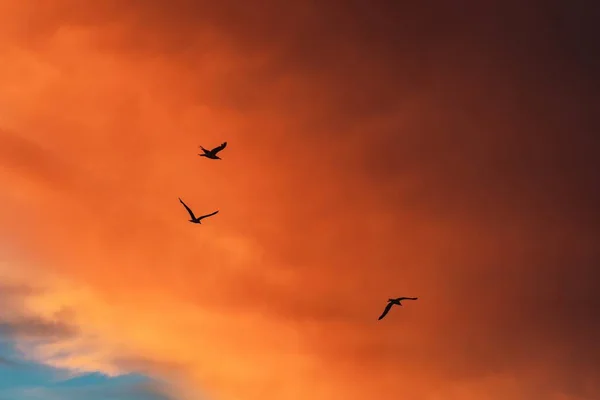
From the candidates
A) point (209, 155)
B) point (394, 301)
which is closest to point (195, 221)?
point (209, 155)

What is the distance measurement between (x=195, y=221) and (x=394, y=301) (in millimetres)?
46598

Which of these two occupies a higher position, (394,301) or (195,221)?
(195,221)

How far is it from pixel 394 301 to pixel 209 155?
51.1m

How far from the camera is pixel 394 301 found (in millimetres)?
121688

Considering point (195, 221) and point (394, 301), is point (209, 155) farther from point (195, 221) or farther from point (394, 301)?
point (394, 301)

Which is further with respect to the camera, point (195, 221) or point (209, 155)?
point (195, 221)

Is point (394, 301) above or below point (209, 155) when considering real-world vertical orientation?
below

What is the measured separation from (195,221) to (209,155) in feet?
65.4

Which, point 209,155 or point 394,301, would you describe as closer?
point 209,155

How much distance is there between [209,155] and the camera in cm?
10612

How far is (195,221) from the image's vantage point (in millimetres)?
120188
